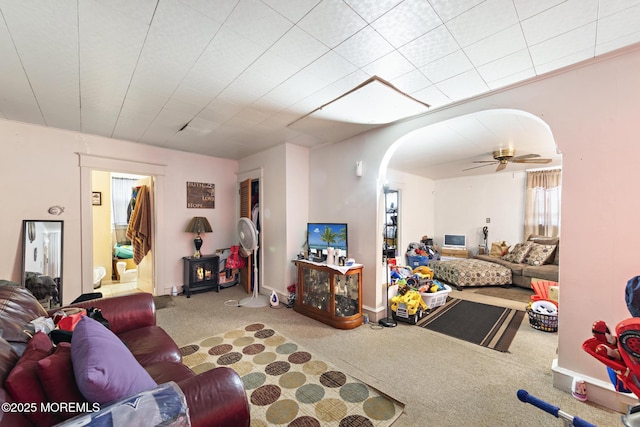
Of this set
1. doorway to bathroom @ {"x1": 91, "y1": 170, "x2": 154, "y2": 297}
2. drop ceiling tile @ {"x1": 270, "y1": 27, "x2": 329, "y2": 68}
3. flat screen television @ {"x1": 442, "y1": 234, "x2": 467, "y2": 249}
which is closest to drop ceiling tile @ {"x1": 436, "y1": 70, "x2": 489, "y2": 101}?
drop ceiling tile @ {"x1": 270, "y1": 27, "x2": 329, "y2": 68}

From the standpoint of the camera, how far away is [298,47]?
1.67 metres

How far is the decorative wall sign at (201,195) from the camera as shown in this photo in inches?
176

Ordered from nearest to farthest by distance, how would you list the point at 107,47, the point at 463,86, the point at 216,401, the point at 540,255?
the point at 216,401
the point at 107,47
the point at 463,86
the point at 540,255

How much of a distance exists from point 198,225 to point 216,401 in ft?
12.1

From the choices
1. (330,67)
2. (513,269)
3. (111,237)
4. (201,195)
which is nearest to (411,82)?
(330,67)

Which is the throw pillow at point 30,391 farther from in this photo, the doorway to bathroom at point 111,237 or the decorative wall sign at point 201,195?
the doorway to bathroom at point 111,237

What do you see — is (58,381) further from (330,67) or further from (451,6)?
(451,6)

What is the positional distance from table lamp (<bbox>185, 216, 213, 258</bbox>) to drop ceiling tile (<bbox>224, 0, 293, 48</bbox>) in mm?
3410

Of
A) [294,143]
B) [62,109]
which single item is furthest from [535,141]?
[62,109]

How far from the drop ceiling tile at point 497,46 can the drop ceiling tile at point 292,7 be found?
3.51ft

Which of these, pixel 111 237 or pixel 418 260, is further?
pixel 418 260

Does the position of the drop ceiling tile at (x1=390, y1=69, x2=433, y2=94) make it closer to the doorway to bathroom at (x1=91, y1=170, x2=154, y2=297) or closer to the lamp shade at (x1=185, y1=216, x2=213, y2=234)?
A: the lamp shade at (x1=185, y1=216, x2=213, y2=234)

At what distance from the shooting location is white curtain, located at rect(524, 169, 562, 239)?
549 centimetres

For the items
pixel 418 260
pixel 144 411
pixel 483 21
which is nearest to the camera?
pixel 144 411
